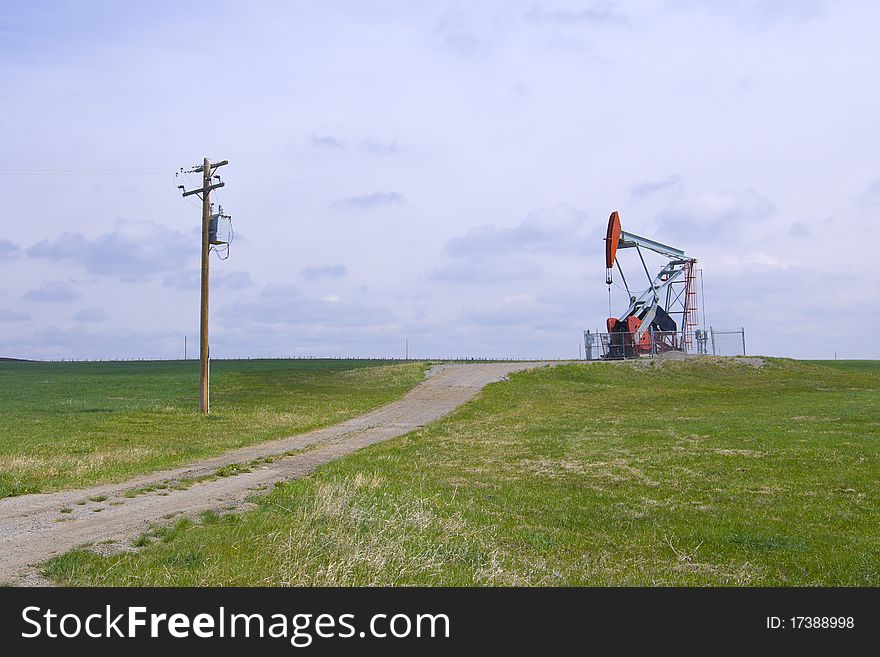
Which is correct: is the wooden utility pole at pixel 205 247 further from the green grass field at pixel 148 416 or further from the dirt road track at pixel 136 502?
the dirt road track at pixel 136 502

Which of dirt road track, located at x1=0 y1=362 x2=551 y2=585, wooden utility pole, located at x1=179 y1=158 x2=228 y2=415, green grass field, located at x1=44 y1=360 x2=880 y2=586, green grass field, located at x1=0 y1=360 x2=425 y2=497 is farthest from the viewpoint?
wooden utility pole, located at x1=179 y1=158 x2=228 y2=415

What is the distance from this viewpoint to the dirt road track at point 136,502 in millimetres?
10859

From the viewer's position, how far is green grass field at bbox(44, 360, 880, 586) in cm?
996

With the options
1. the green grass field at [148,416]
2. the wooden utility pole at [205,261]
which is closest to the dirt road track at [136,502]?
the green grass field at [148,416]

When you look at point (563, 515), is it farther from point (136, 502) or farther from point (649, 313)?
point (649, 313)

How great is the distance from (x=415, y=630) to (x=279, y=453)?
15.4m

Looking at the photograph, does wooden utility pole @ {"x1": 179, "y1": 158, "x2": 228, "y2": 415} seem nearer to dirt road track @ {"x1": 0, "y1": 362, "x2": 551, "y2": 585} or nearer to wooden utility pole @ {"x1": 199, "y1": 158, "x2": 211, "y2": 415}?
wooden utility pole @ {"x1": 199, "y1": 158, "x2": 211, "y2": 415}

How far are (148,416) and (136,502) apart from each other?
62.0 ft

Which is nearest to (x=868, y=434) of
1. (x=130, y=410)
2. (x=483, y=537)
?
(x=483, y=537)

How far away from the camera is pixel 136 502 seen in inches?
567

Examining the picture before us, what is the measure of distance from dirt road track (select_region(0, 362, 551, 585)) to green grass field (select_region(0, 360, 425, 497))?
108 cm

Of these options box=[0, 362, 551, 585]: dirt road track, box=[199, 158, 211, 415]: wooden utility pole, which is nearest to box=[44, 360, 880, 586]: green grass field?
box=[0, 362, 551, 585]: dirt road track

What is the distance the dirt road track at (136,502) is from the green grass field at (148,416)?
3.53 ft

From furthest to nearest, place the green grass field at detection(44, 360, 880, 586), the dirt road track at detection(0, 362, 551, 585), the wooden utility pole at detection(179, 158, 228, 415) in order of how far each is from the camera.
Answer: the wooden utility pole at detection(179, 158, 228, 415)
the dirt road track at detection(0, 362, 551, 585)
the green grass field at detection(44, 360, 880, 586)
